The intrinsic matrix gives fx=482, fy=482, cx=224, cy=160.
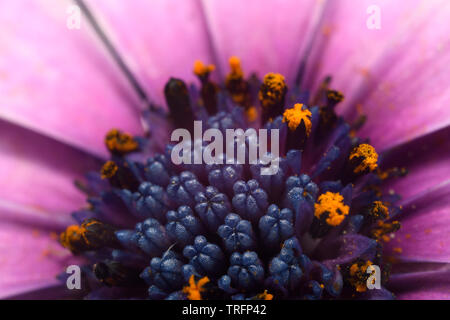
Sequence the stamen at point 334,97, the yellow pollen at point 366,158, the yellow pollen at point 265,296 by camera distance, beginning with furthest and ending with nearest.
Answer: the stamen at point 334,97
the yellow pollen at point 366,158
the yellow pollen at point 265,296

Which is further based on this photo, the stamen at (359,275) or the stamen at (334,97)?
the stamen at (334,97)

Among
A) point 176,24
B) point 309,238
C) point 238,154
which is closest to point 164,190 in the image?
point 238,154

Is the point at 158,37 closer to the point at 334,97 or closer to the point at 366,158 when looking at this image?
the point at 334,97

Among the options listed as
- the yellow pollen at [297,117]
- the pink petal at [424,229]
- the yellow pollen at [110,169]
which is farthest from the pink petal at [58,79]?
the pink petal at [424,229]

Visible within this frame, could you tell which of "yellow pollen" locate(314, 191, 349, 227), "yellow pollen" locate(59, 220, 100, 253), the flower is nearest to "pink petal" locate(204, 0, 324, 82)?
the flower

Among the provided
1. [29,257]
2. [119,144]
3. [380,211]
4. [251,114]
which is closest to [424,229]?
[380,211]

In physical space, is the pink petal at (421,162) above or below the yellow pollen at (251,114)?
below

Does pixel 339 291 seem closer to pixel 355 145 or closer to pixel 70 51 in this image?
pixel 355 145

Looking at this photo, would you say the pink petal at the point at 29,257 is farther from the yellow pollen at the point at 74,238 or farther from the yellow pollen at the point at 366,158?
the yellow pollen at the point at 366,158
